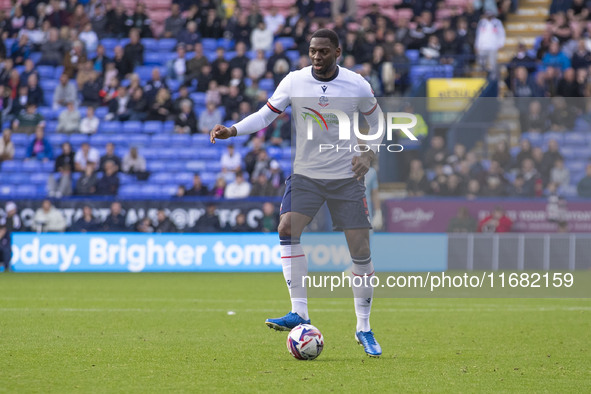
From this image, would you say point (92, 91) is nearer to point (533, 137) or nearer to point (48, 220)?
point (48, 220)

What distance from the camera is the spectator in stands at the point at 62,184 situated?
61.9ft

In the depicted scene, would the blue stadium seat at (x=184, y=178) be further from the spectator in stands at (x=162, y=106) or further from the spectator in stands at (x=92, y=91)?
the spectator in stands at (x=92, y=91)

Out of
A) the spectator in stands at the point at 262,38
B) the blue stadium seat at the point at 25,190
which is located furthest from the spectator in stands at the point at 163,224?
the spectator in stands at the point at 262,38

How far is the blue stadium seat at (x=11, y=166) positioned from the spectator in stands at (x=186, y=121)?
328cm

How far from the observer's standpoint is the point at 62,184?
19.0m

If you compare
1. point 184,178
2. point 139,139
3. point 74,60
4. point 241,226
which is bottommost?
point 241,226

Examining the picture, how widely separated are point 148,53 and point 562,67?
9278 millimetres

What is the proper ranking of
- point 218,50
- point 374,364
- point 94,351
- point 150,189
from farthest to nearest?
point 218,50 < point 150,189 < point 94,351 < point 374,364

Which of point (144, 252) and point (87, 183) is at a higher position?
point (87, 183)

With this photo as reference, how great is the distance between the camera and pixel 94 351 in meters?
6.76

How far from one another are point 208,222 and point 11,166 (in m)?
5.86

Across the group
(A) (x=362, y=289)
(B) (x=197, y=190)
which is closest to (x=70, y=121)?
(B) (x=197, y=190)

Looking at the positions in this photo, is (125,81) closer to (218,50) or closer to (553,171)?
(218,50)

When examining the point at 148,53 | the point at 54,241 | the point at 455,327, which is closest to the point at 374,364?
the point at 455,327
